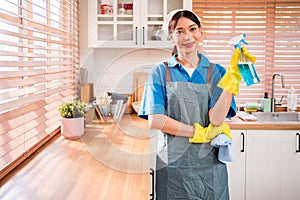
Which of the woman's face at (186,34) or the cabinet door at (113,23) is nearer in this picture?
the woman's face at (186,34)

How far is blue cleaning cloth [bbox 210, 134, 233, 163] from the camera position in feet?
4.21

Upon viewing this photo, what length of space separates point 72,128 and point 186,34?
1.73 meters

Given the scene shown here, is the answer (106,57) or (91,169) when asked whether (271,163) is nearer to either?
(91,169)

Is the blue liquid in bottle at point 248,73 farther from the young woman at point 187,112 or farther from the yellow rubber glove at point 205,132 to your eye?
the yellow rubber glove at point 205,132

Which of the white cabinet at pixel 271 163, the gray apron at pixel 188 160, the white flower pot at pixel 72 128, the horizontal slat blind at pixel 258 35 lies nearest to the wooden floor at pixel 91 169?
the white flower pot at pixel 72 128

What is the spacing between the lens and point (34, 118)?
246 centimetres

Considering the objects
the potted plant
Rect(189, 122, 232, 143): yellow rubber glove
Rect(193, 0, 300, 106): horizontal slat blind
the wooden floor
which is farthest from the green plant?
Rect(189, 122, 232, 143): yellow rubber glove

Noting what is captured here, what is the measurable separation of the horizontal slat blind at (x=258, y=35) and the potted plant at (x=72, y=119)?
3.62 feet

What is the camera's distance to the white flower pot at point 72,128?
2729 millimetres

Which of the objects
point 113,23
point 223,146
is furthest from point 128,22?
point 223,146

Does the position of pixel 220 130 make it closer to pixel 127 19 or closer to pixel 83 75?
pixel 127 19

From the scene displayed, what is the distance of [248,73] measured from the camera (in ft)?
3.78

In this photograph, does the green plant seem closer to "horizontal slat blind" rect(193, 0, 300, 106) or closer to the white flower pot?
the white flower pot

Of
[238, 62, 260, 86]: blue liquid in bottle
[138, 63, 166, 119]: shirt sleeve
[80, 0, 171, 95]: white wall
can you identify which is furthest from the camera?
[80, 0, 171, 95]: white wall
